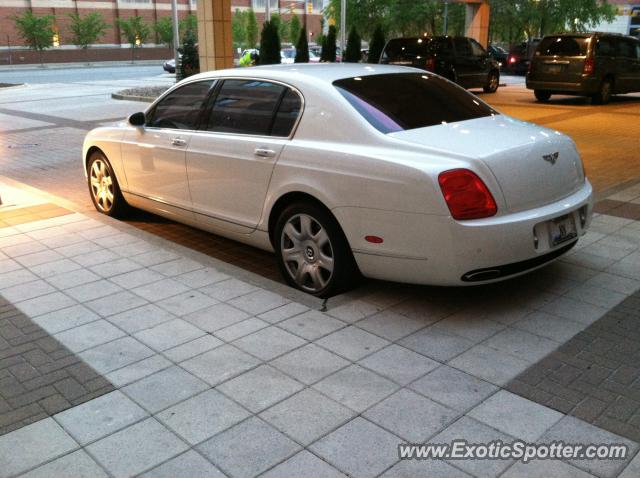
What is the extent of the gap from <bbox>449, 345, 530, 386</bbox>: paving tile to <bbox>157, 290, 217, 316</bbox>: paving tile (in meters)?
1.81

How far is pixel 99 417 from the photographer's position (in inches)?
127

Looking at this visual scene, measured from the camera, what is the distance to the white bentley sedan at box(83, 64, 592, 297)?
395cm

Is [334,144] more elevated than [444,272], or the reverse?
[334,144]

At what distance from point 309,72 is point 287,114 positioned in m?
0.40

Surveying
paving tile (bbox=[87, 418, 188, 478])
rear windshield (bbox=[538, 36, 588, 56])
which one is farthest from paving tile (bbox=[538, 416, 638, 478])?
rear windshield (bbox=[538, 36, 588, 56])

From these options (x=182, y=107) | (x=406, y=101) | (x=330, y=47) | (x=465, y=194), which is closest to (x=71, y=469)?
(x=465, y=194)

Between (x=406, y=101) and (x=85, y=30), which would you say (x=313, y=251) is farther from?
(x=85, y=30)

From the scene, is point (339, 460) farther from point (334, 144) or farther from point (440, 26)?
point (440, 26)

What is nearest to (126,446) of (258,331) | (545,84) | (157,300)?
(258,331)

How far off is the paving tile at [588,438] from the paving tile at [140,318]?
251cm

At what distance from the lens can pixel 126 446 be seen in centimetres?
299

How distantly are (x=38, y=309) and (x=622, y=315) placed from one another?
13.1 ft

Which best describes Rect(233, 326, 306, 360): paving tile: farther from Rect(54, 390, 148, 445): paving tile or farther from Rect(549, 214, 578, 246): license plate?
Rect(549, 214, 578, 246): license plate

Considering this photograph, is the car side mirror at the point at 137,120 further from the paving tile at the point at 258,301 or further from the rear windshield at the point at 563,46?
the rear windshield at the point at 563,46
